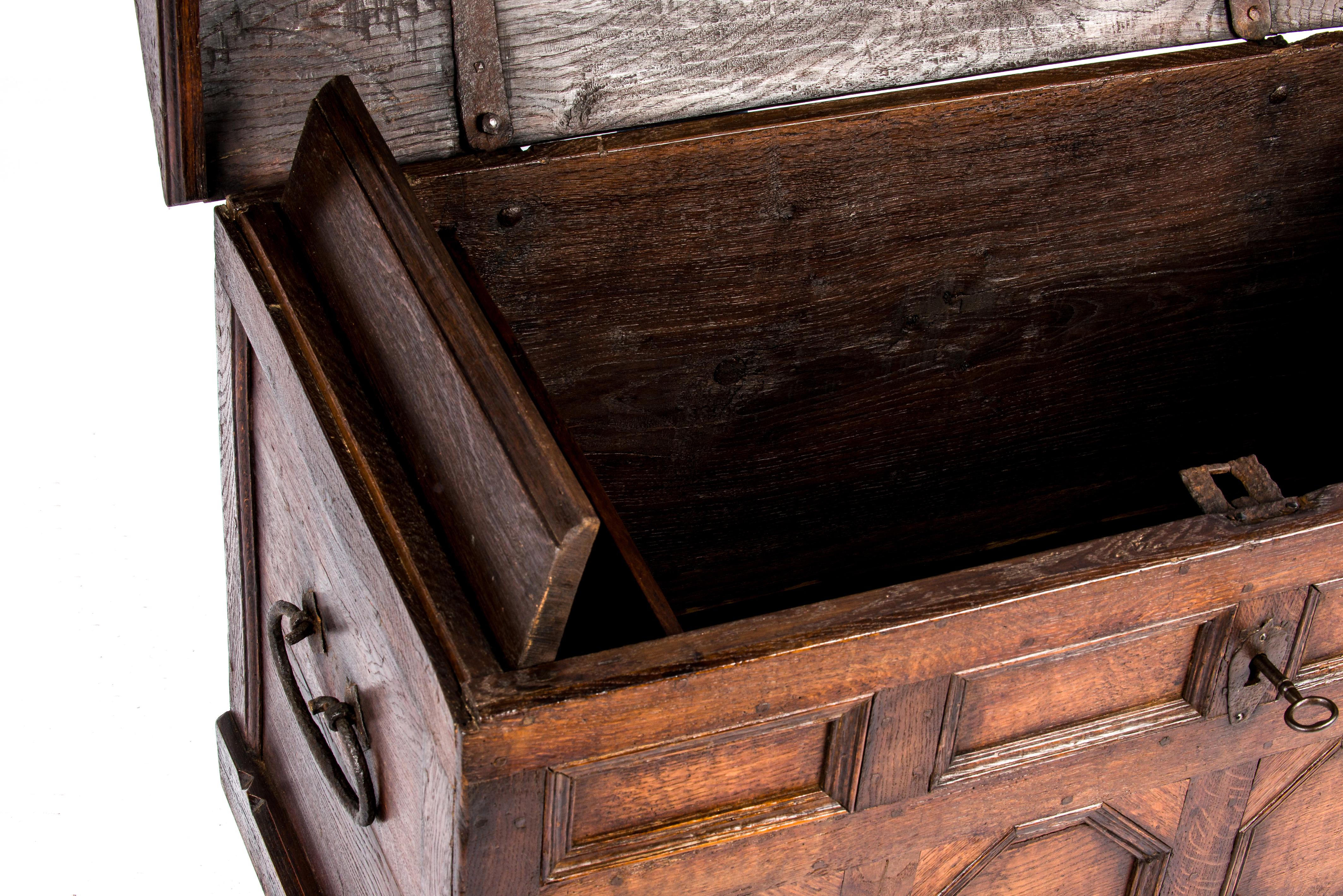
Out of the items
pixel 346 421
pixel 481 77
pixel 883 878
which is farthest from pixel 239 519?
pixel 883 878

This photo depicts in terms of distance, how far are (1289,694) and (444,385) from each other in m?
0.98

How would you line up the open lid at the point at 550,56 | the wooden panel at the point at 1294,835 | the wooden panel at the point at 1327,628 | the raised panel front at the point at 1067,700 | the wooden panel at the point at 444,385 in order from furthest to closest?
the wooden panel at the point at 1294,835 < the open lid at the point at 550,56 < the wooden panel at the point at 1327,628 < the raised panel front at the point at 1067,700 < the wooden panel at the point at 444,385

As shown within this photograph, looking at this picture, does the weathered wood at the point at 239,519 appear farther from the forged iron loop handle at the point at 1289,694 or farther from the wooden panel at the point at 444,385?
the forged iron loop handle at the point at 1289,694

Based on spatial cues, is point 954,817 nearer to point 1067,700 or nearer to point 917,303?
point 1067,700

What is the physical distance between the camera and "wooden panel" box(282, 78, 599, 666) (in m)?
1.25

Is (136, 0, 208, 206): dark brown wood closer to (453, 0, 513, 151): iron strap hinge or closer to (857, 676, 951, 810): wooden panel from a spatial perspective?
(453, 0, 513, 151): iron strap hinge

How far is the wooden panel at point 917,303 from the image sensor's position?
2.08 metres

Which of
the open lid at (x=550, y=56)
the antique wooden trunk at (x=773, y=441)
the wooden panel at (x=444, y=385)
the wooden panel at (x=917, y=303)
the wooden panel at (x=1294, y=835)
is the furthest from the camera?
the wooden panel at (x=917, y=303)

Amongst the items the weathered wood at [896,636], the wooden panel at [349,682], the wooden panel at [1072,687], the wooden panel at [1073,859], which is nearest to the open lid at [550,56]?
the wooden panel at [349,682]

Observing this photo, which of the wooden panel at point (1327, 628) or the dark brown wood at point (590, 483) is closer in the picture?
the dark brown wood at point (590, 483)

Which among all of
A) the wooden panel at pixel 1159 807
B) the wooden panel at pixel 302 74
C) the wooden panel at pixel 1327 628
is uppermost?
the wooden panel at pixel 302 74

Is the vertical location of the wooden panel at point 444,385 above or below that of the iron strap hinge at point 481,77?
below

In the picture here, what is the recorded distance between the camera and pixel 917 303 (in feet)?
7.73

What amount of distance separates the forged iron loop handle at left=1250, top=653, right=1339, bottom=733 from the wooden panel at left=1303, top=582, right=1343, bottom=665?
46mm
